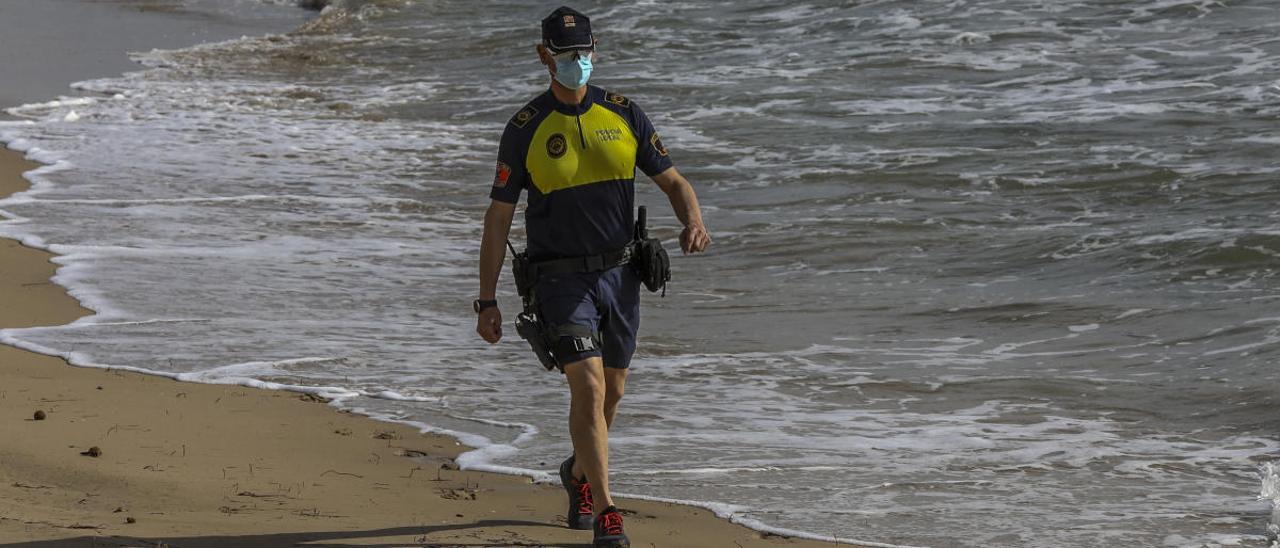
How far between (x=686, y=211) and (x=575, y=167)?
38cm

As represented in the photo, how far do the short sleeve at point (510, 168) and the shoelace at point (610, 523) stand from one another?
0.97m

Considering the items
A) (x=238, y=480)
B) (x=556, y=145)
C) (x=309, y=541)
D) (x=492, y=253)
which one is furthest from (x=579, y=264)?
(x=238, y=480)

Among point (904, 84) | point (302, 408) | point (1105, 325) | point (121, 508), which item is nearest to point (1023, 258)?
point (1105, 325)

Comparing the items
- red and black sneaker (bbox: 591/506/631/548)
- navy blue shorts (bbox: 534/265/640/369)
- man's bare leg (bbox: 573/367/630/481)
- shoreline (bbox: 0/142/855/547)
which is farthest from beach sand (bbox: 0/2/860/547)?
navy blue shorts (bbox: 534/265/640/369)

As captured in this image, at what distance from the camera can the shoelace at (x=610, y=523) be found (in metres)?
5.10

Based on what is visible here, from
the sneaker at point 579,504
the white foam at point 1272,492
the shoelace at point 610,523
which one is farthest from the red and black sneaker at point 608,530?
the white foam at point 1272,492

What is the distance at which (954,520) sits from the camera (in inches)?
233

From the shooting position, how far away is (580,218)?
5160 mm

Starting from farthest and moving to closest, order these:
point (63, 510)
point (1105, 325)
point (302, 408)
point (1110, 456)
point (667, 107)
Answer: point (667, 107)
point (1105, 325)
point (302, 408)
point (1110, 456)
point (63, 510)

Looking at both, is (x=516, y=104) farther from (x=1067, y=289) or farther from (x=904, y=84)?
(x=1067, y=289)

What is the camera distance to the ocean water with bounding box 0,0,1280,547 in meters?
6.65

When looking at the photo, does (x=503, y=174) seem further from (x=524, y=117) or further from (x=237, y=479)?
(x=237, y=479)

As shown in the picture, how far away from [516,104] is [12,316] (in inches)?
485

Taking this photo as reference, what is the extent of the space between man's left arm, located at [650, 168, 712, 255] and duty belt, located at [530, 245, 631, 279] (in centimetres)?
22
